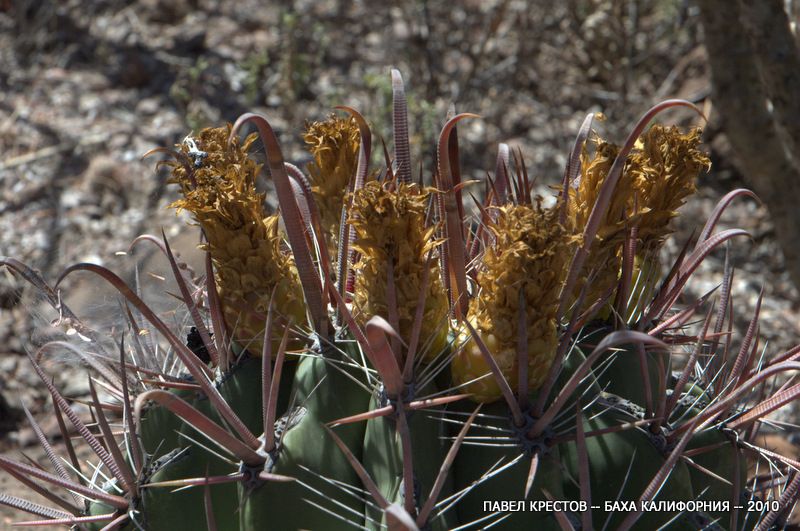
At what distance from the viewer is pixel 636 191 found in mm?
1364

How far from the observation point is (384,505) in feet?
3.52

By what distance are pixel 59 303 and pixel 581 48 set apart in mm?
3654

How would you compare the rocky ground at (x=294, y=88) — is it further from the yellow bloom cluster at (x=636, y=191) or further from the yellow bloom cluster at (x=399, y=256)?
the yellow bloom cluster at (x=399, y=256)

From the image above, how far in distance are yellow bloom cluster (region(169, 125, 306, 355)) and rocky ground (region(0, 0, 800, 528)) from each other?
202 centimetres

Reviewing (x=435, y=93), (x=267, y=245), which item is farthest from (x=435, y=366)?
(x=435, y=93)

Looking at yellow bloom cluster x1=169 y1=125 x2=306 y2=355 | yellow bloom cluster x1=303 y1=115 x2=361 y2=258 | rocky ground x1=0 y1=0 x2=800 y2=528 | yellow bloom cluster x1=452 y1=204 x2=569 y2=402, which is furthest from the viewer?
rocky ground x1=0 y1=0 x2=800 y2=528

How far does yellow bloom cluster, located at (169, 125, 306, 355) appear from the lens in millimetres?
1260

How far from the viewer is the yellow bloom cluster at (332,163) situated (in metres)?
1.49

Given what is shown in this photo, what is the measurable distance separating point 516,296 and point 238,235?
1.42ft

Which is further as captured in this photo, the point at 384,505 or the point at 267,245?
the point at 267,245

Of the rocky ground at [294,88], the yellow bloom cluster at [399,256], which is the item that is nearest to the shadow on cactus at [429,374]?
the yellow bloom cluster at [399,256]

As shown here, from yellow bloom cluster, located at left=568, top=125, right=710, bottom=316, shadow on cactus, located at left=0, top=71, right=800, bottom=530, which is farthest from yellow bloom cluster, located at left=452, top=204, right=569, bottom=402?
yellow bloom cluster, located at left=568, top=125, right=710, bottom=316

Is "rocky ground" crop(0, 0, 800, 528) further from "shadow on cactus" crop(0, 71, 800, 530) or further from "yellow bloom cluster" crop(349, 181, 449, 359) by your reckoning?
"yellow bloom cluster" crop(349, 181, 449, 359)

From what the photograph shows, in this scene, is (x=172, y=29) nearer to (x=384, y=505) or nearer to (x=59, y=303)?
(x=59, y=303)
